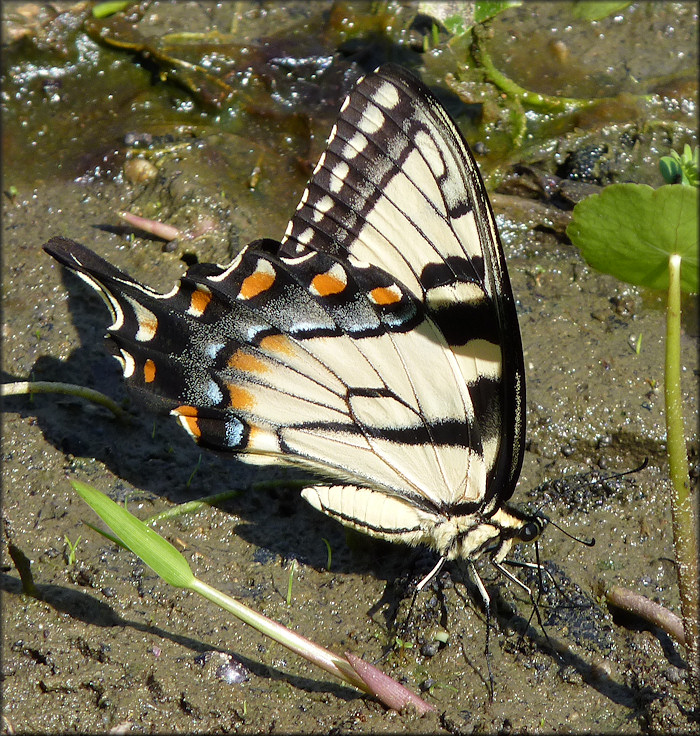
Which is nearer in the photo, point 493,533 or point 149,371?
point 493,533

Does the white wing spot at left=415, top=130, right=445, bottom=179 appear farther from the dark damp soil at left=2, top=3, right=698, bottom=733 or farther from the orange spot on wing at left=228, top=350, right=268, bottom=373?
the dark damp soil at left=2, top=3, right=698, bottom=733

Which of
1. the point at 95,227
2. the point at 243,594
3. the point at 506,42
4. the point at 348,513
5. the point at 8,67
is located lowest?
the point at 243,594

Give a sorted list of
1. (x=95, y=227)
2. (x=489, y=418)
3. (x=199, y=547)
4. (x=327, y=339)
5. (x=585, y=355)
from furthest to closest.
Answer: (x=95, y=227)
(x=585, y=355)
(x=199, y=547)
(x=327, y=339)
(x=489, y=418)

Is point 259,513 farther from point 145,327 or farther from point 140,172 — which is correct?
point 140,172

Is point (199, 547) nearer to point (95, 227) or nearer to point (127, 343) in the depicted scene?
point (127, 343)

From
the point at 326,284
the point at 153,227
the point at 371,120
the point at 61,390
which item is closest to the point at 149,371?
the point at 61,390

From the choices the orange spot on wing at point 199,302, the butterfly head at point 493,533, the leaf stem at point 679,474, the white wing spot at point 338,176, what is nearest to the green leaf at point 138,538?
the orange spot on wing at point 199,302

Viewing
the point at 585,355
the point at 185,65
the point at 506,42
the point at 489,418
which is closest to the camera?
the point at 489,418

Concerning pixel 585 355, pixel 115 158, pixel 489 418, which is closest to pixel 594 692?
pixel 489 418
